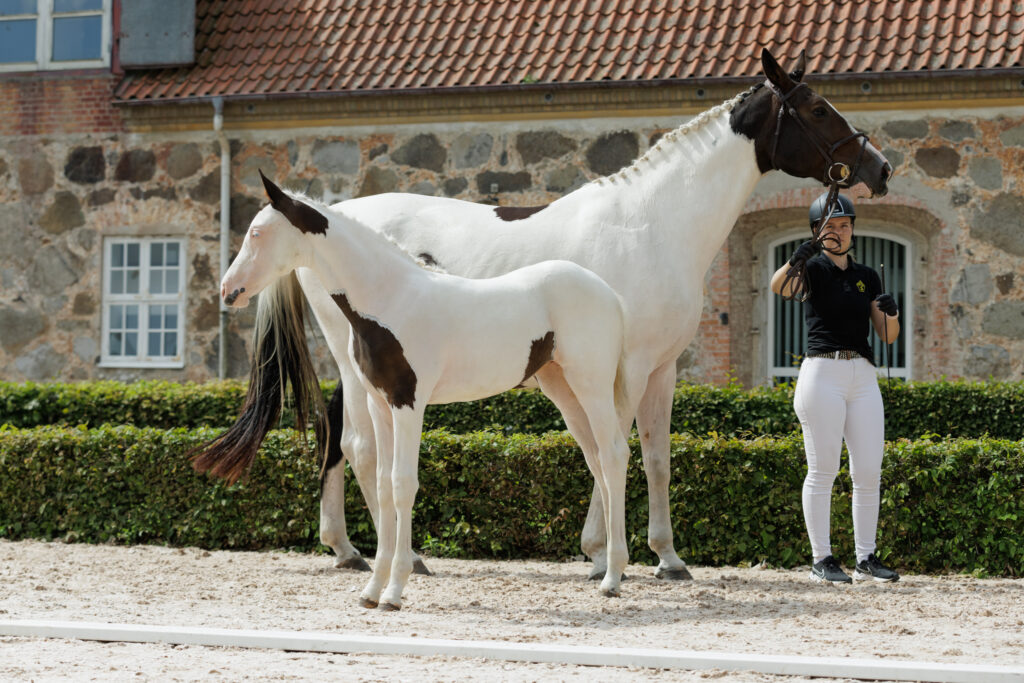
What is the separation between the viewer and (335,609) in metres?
6.05

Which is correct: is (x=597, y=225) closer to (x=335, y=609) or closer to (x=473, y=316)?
(x=473, y=316)

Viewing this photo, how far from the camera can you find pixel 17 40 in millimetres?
14539

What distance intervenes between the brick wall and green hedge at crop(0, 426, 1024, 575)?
5.84m

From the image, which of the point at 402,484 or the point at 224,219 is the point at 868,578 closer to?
the point at 402,484

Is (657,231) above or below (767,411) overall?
above

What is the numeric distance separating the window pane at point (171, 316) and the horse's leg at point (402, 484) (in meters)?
8.71

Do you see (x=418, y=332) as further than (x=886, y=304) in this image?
No

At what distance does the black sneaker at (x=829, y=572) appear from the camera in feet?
22.4

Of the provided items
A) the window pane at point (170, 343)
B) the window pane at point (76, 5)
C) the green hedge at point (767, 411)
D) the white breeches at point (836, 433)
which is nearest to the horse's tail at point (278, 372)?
the green hedge at point (767, 411)

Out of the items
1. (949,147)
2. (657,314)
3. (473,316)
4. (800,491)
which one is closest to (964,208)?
(949,147)

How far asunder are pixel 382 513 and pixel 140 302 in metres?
8.83

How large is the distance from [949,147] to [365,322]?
306 inches

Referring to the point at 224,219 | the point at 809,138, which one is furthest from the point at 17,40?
the point at 809,138

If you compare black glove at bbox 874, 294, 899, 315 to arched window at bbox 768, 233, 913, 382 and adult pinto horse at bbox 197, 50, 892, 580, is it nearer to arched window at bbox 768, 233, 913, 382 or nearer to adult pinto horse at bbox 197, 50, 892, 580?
adult pinto horse at bbox 197, 50, 892, 580
